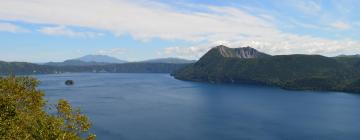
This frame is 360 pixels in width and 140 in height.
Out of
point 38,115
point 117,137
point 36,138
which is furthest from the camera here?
point 117,137

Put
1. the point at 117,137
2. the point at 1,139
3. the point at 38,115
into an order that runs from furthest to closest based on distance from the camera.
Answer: the point at 117,137, the point at 38,115, the point at 1,139

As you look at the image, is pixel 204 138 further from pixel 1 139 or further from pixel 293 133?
pixel 1 139

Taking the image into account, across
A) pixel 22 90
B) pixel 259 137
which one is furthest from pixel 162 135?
pixel 22 90

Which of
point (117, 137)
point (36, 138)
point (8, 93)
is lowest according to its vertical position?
point (117, 137)

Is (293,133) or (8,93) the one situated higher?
(8,93)

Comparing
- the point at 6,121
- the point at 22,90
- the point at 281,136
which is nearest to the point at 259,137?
the point at 281,136

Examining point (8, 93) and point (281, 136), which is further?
point (281, 136)
